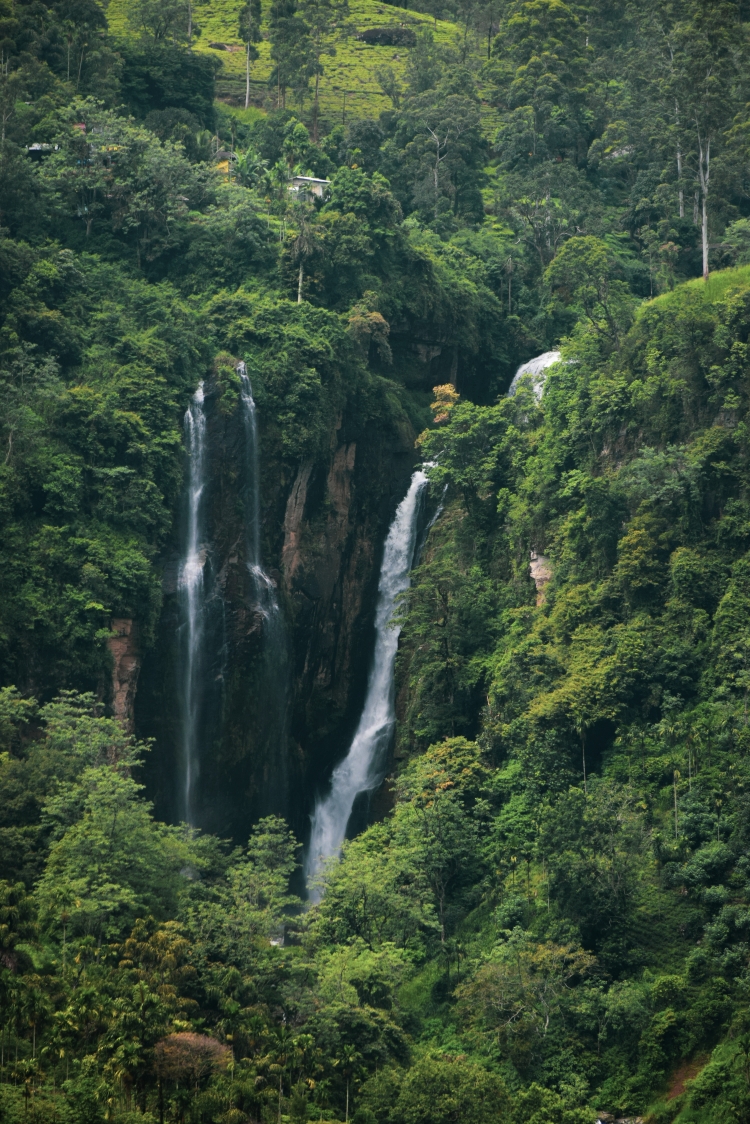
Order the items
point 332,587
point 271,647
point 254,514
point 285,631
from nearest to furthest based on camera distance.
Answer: point 271,647, point 285,631, point 254,514, point 332,587

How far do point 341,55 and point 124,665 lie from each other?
45579 mm

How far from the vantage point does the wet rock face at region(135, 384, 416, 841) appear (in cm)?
4812

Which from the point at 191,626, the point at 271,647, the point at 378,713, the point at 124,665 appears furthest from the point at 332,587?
the point at 124,665

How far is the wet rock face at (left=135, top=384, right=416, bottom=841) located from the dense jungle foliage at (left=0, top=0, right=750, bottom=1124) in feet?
3.66

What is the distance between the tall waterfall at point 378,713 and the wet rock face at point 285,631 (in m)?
0.34

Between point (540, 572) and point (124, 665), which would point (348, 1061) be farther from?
point (540, 572)

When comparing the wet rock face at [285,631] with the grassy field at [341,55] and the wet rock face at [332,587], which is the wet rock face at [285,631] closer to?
the wet rock face at [332,587]

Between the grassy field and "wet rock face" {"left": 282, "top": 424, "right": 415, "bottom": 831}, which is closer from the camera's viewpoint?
"wet rock face" {"left": 282, "top": 424, "right": 415, "bottom": 831}

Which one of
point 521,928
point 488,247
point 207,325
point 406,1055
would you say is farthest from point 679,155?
point 406,1055

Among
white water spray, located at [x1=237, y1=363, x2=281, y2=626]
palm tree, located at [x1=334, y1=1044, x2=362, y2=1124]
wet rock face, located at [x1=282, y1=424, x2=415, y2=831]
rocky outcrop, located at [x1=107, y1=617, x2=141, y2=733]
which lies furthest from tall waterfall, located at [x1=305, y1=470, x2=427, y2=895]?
palm tree, located at [x1=334, y1=1044, x2=362, y2=1124]

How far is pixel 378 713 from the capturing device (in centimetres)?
5169

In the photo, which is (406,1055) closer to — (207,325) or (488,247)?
(207,325)

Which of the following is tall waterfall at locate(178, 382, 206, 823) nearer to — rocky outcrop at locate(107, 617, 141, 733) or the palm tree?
rocky outcrop at locate(107, 617, 141, 733)

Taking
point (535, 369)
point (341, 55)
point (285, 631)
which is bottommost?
point (285, 631)
